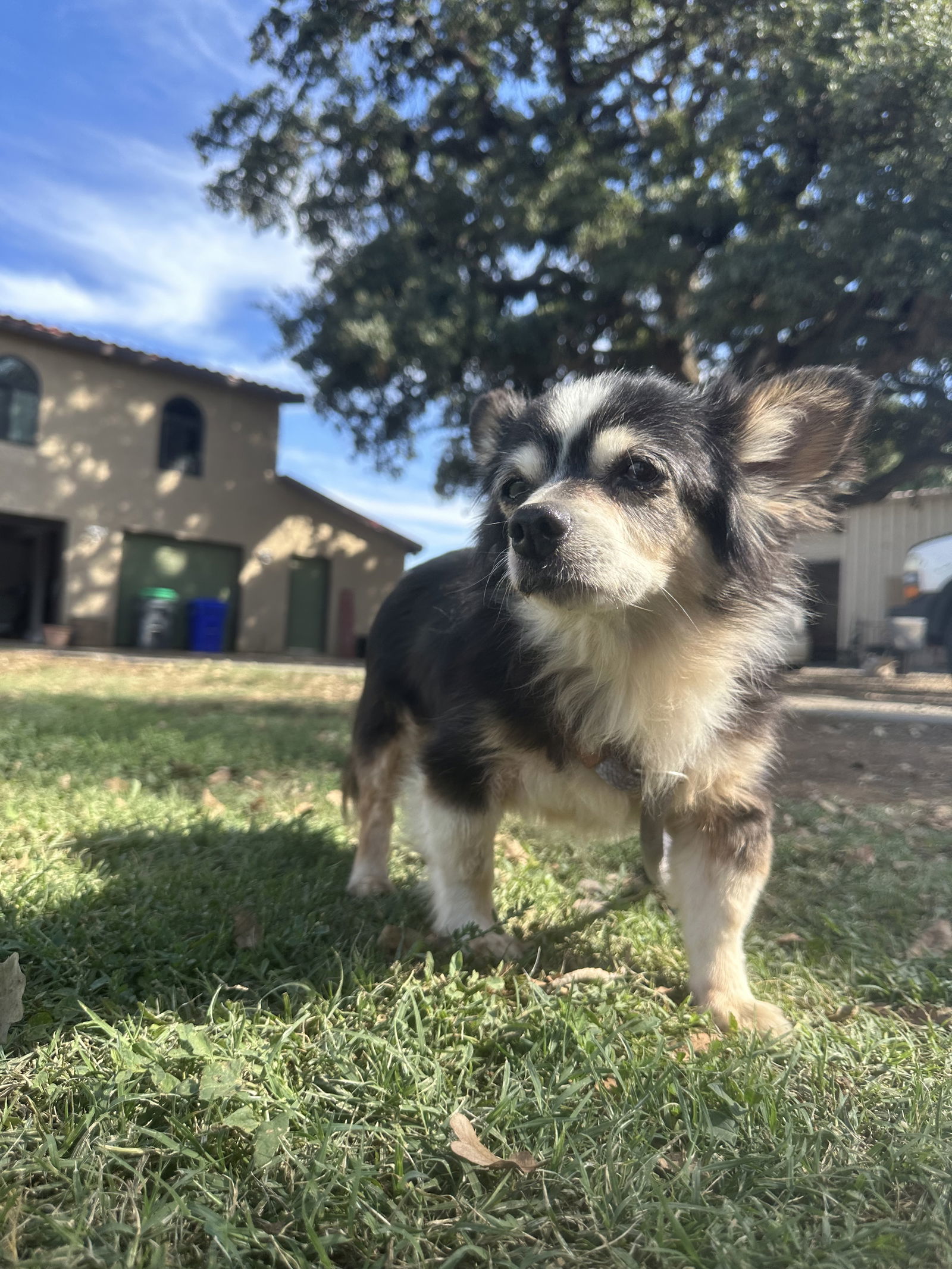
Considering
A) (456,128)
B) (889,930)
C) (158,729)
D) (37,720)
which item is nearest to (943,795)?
(889,930)

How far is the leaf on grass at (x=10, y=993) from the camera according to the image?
165cm

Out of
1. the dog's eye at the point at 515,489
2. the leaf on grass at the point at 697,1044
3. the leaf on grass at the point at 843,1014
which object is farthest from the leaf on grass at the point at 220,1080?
the dog's eye at the point at 515,489

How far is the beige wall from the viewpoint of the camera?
1686 centimetres

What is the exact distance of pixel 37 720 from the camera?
5.59 metres

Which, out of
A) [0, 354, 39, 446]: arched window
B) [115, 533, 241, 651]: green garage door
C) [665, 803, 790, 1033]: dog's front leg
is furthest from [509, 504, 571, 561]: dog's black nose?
[0, 354, 39, 446]: arched window

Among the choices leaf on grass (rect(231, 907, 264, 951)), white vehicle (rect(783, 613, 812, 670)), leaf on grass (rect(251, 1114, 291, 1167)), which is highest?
white vehicle (rect(783, 613, 812, 670))

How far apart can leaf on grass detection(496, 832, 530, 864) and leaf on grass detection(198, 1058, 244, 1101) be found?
1.86 meters

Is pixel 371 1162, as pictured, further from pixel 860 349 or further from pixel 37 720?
pixel 860 349

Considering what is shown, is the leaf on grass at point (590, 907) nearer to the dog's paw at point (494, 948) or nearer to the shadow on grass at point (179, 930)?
the dog's paw at point (494, 948)

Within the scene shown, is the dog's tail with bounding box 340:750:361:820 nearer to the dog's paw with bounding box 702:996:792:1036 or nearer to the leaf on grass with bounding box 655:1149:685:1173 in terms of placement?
the dog's paw with bounding box 702:996:792:1036

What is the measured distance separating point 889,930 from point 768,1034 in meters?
1.13

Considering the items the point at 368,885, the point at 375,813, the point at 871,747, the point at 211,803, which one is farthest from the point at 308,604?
the point at 368,885

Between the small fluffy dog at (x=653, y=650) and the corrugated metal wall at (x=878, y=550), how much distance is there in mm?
15943

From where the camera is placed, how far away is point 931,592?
30.8 feet
